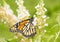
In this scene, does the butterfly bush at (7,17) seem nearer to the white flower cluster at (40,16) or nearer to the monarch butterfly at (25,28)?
the monarch butterfly at (25,28)

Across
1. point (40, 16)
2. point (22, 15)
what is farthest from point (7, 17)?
point (40, 16)

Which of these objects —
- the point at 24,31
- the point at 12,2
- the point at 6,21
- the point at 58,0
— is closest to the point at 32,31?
the point at 24,31

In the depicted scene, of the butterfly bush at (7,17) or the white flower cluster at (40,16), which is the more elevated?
the butterfly bush at (7,17)

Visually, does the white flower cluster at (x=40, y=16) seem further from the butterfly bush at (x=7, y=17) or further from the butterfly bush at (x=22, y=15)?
the butterfly bush at (x=7, y=17)

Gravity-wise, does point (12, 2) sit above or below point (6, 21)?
above

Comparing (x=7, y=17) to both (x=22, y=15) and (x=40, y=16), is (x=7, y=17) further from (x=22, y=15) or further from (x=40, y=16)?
(x=40, y=16)

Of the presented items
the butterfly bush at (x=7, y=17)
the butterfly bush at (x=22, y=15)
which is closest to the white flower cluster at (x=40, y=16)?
the butterfly bush at (x=22, y=15)

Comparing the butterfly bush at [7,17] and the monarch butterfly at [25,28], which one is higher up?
the butterfly bush at [7,17]

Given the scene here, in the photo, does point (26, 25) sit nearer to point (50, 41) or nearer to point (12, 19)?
point (12, 19)
